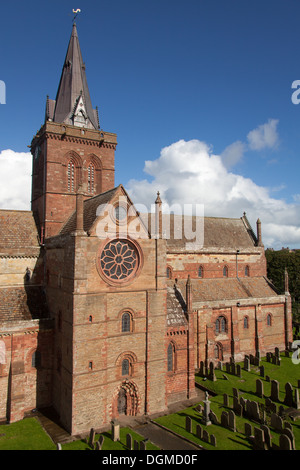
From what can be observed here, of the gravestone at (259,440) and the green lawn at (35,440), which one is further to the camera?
the green lawn at (35,440)

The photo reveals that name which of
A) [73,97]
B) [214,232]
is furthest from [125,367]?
[73,97]

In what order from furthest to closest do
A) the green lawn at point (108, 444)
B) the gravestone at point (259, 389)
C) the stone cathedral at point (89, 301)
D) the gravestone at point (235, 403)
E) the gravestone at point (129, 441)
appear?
1. the gravestone at point (259, 389)
2. the gravestone at point (235, 403)
3. the stone cathedral at point (89, 301)
4. the green lawn at point (108, 444)
5. the gravestone at point (129, 441)

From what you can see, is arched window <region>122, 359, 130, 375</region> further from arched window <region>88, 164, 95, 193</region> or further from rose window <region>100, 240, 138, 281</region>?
arched window <region>88, 164, 95, 193</region>

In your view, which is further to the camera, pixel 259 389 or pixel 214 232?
pixel 214 232

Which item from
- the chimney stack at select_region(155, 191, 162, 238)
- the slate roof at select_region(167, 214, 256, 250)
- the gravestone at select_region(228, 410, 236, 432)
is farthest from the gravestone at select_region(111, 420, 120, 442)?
the slate roof at select_region(167, 214, 256, 250)

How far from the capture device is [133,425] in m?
20.6

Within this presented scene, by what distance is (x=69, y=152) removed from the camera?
94.9ft

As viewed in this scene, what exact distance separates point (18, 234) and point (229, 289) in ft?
72.1

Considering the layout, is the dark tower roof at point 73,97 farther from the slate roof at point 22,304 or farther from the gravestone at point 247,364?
the gravestone at point 247,364

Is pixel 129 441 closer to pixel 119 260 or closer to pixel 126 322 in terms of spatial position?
pixel 126 322

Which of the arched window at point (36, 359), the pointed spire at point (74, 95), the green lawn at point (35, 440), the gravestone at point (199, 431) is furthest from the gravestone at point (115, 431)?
the pointed spire at point (74, 95)

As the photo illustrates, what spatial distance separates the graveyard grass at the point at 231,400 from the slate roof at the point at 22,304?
449 inches

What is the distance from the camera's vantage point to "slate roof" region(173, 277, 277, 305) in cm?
3284

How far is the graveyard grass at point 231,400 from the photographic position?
61.6ft
